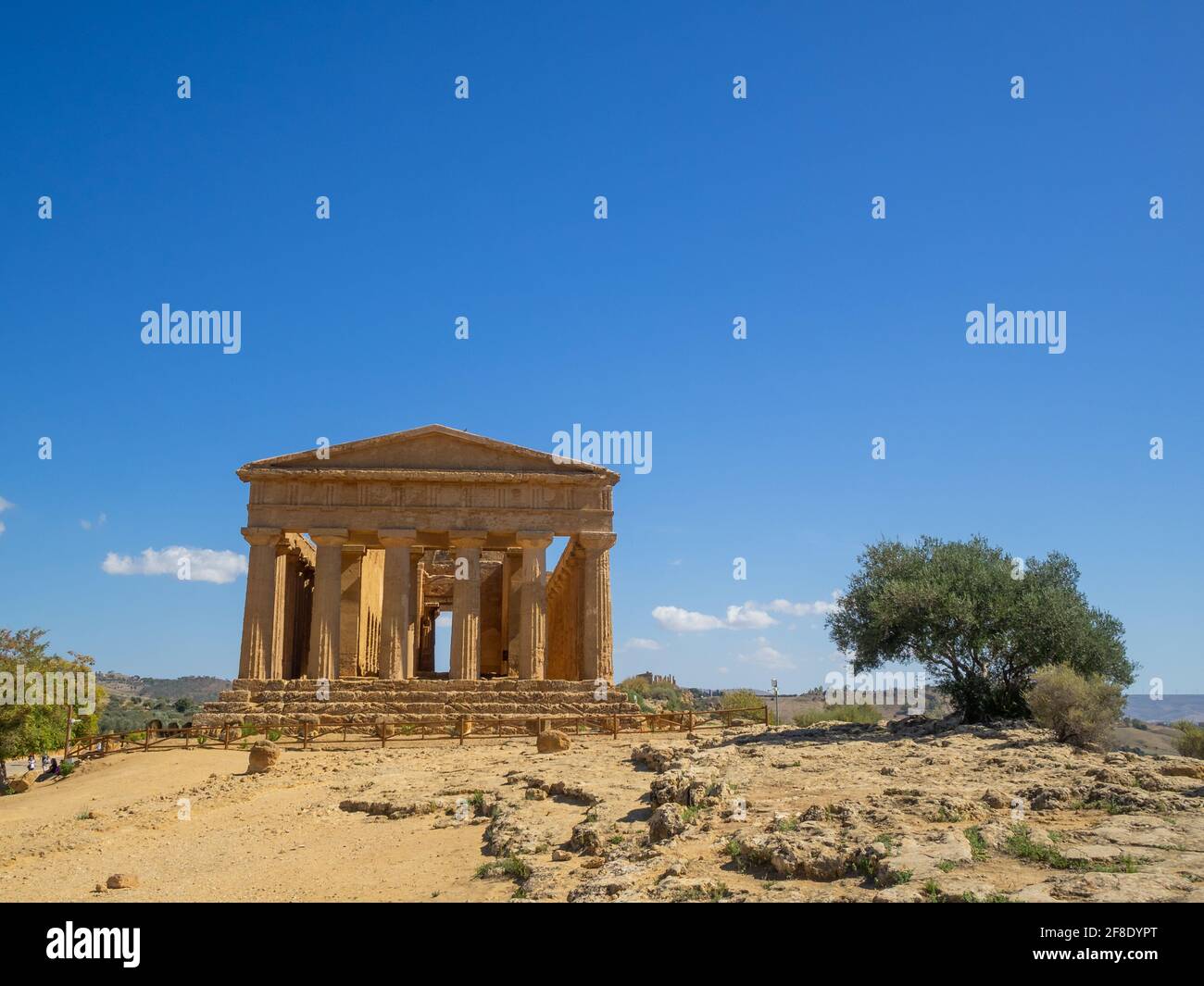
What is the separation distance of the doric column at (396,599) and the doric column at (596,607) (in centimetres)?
644

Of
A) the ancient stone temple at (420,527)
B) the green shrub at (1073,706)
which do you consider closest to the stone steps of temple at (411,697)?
the ancient stone temple at (420,527)

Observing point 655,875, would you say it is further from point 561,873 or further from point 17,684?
point 17,684

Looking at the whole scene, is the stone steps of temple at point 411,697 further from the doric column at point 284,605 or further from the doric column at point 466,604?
the doric column at point 466,604

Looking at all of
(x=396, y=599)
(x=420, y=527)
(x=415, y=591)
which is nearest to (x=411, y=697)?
(x=396, y=599)

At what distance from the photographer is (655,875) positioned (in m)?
10.9

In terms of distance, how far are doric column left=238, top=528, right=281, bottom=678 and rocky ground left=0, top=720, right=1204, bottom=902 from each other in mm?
11066

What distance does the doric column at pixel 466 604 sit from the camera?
35500 millimetres

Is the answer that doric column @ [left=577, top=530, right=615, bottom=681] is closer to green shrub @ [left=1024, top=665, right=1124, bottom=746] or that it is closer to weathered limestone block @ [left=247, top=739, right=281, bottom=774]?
weathered limestone block @ [left=247, top=739, right=281, bottom=774]

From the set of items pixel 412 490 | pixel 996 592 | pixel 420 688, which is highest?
pixel 412 490

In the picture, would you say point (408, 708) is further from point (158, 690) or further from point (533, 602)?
point (158, 690)
